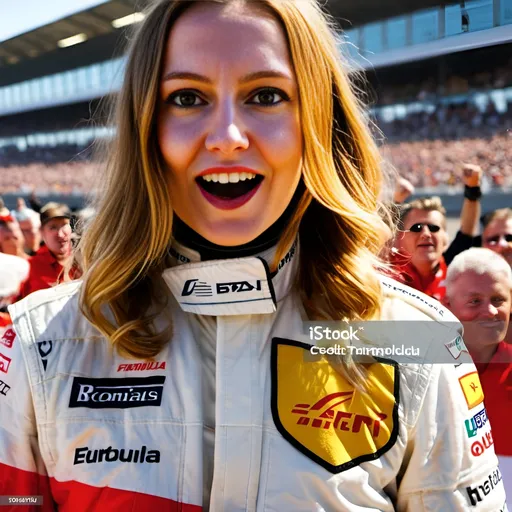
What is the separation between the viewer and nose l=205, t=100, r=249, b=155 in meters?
0.71

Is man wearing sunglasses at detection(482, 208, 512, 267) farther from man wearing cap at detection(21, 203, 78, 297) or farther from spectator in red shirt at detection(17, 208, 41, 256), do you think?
spectator in red shirt at detection(17, 208, 41, 256)

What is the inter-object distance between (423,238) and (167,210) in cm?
105

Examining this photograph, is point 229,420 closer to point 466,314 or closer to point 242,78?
point 242,78

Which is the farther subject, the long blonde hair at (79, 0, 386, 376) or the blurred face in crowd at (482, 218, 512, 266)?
the blurred face in crowd at (482, 218, 512, 266)

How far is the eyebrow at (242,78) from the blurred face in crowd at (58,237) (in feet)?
2.39

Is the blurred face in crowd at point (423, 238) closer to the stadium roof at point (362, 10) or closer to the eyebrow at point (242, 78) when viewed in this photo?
the stadium roof at point (362, 10)

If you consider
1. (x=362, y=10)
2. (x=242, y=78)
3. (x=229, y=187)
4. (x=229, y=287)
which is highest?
(x=362, y=10)

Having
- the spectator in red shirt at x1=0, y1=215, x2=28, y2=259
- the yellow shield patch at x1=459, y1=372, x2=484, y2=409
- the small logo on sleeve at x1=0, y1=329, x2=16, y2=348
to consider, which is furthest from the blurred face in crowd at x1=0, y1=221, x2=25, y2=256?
the yellow shield patch at x1=459, y1=372, x2=484, y2=409

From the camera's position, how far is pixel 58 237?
1521 millimetres

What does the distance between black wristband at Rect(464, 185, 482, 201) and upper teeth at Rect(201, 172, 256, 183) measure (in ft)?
3.38

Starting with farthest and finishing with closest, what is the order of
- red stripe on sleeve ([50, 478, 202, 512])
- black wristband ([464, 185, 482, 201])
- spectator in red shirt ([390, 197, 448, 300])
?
black wristband ([464, 185, 482, 201]), spectator in red shirt ([390, 197, 448, 300]), red stripe on sleeve ([50, 478, 202, 512])

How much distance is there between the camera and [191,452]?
71 centimetres

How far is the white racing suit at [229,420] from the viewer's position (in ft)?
2.32

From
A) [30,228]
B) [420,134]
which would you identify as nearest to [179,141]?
[420,134]
